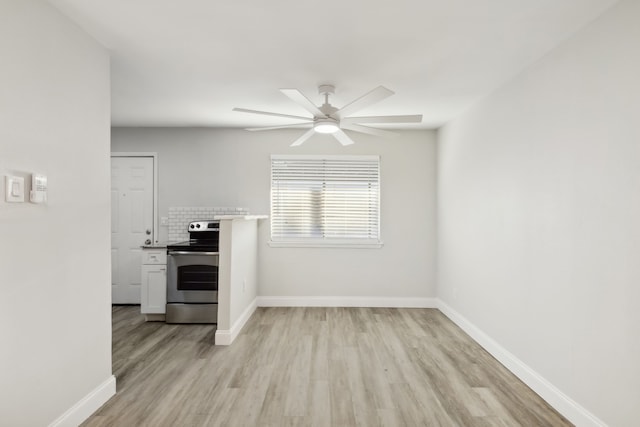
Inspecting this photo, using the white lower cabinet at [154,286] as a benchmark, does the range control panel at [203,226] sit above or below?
above

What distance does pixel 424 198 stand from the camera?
519cm

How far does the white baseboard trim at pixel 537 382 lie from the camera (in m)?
2.24

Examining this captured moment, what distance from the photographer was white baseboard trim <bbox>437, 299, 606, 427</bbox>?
2.24 meters

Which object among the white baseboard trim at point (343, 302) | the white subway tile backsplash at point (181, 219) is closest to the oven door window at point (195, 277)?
the white subway tile backsplash at point (181, 219)

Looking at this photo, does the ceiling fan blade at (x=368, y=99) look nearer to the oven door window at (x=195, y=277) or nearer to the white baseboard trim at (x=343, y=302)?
the oven door window at (x=195, y=277)

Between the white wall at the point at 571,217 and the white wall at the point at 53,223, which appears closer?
the white wall at the point at 53,223

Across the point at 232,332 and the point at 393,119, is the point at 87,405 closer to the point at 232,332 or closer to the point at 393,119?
the point at 232,332

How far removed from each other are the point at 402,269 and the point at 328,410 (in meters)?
2.99

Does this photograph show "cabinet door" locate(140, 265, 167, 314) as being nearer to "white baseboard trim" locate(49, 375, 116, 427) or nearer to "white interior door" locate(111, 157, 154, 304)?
"white interior door" locate(111, 157, 154, 304)

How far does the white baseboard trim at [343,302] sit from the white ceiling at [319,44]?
2645 mm

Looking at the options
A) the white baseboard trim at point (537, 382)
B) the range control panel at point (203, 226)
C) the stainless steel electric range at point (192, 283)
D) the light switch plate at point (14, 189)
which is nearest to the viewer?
the light switch plate at point (14, 189)

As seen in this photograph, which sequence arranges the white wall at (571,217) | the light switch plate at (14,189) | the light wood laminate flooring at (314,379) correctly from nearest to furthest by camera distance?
the light switch plate at (14,189) < the white wall at (571,217) < the light wood laminate flooring at (314,379)

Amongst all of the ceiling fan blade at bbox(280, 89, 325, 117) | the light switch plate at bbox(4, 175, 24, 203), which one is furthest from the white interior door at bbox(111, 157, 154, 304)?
the light switch plate at bbox(4, 175, 24, 203)

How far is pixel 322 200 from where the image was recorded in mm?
5160
